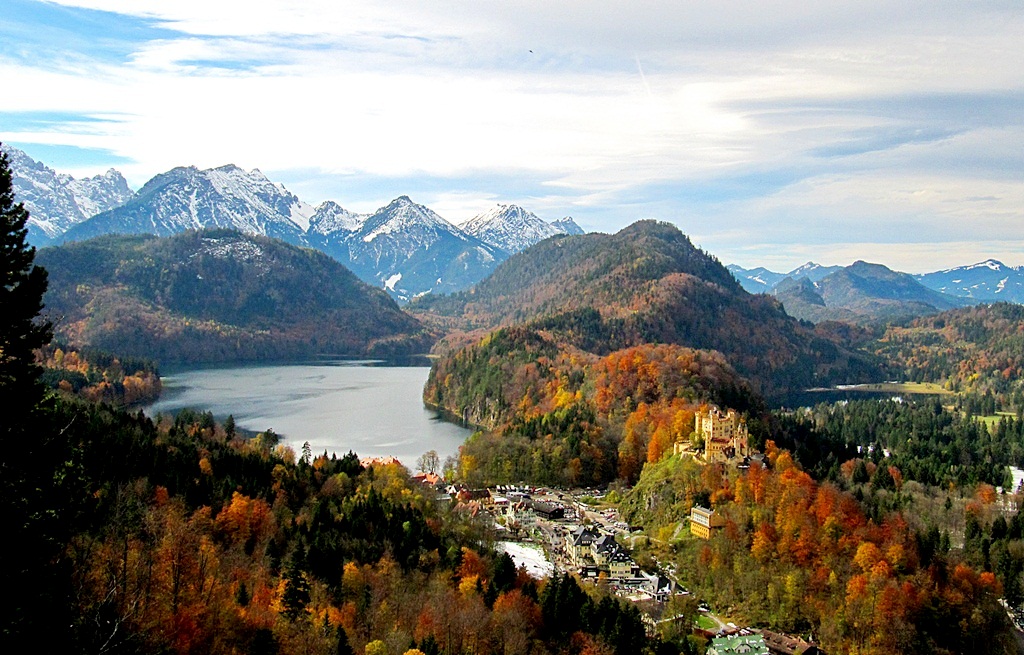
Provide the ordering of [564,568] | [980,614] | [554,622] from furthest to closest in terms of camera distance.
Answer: [564,568]
[980,614]
[554,622]

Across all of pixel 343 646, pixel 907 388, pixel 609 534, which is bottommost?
pixel 907 388

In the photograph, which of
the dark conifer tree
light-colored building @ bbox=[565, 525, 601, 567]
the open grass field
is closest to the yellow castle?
light-colored building @ bbox=[565, 525, 601, 567]

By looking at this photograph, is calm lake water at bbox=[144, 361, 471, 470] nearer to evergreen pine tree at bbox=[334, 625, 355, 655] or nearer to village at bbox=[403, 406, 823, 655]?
village at bbox=[403, 406, 823, 655]

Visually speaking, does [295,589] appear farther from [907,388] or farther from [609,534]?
[907,388]

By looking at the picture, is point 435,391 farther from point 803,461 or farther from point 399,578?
point 399,578

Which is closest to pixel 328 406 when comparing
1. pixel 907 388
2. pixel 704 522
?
pixel 704 522

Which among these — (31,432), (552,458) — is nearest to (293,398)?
(552,458)
